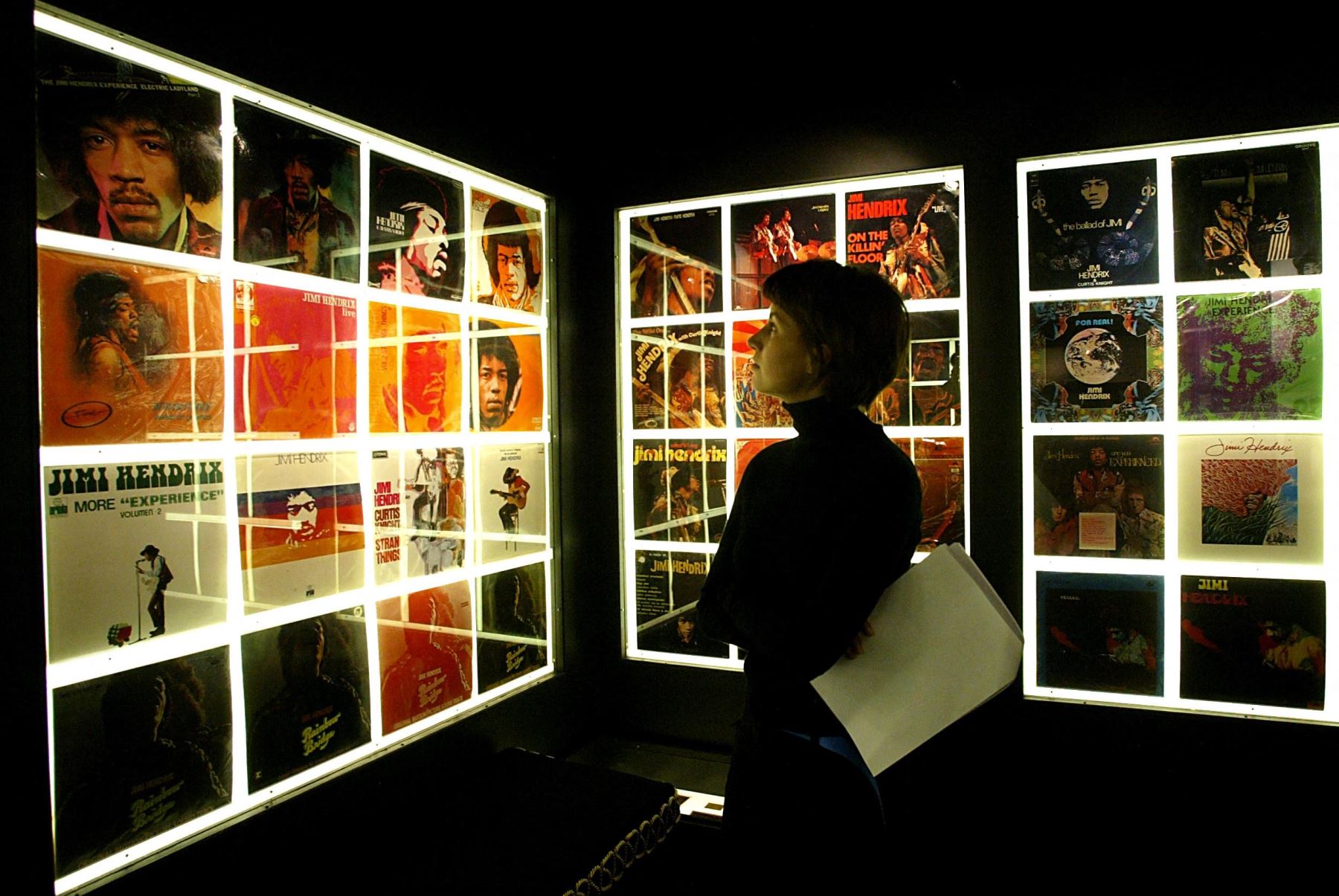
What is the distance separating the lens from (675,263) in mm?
2863

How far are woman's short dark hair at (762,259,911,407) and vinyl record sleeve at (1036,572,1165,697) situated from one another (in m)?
1.38

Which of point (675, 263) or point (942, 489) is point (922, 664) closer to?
point (942, 489)

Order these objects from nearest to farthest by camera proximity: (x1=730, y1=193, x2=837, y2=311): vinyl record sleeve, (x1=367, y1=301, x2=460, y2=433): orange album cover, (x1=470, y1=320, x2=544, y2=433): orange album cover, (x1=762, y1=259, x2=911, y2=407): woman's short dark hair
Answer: (x1=762, y1=259, x2=911, y2=407): woman's short dark hair
(x1=367, y1=301, x2=460, y2=433): orange album cover
(x1=470, y1=320, x2=544, y2=433): orange album cover
(x1=730, y1=193, x2=837, y2=311): vinyl record sleeve

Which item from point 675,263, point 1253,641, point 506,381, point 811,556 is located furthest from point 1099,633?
point 506,381

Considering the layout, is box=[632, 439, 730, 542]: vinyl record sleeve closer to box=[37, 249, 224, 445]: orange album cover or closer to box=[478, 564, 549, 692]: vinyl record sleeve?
box=[478, 564, 549, 692]: vinyl record sleeve

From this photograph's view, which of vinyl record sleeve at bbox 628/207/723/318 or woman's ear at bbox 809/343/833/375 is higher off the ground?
vinyl record sleeve at bbox 628/207/723/318

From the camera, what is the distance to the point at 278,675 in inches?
72.4

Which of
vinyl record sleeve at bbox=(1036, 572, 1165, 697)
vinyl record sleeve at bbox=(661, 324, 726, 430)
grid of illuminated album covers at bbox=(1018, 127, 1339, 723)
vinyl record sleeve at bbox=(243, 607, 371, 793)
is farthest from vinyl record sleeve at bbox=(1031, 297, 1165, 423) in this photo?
vinyl record sleeve at bbox=(243, 607, 371, 793)

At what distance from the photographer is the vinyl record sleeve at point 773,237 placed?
266 cm

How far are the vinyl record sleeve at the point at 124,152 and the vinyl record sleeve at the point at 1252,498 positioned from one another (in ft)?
8.70

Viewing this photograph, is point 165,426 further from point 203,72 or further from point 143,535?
point 203,72

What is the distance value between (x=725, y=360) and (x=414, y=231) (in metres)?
1.11

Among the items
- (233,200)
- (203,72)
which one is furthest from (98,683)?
(203,72)

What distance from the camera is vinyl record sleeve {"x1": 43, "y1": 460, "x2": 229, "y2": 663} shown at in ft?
4.73
